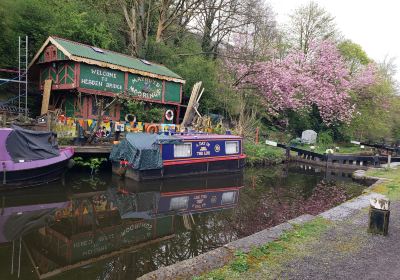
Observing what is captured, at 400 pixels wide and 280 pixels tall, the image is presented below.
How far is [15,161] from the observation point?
37.7ft

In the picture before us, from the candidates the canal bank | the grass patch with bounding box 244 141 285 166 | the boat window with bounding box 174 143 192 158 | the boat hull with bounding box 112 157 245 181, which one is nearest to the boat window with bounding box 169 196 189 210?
the boat hull with bounding box 112 157 245 181

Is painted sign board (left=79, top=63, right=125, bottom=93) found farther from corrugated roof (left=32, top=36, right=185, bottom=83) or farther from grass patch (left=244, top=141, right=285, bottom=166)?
grass patch (left=244, top=141, right=285, bottom=166)

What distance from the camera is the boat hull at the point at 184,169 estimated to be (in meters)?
14.1

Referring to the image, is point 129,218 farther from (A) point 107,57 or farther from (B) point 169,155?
(A) point 107,57

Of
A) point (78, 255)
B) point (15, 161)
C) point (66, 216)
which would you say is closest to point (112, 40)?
point (15, 161)

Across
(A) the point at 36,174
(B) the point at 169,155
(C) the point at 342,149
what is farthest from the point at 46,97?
(C) the point at 342,149

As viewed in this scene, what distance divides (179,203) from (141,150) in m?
3.23

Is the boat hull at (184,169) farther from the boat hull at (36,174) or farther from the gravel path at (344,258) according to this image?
the gravel path at (344,258)

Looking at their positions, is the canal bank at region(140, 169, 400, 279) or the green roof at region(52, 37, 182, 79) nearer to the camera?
the canal bank at region(140, 169, 400, 279)

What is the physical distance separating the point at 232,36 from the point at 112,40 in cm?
1264

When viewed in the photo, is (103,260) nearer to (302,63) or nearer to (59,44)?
(59,44)

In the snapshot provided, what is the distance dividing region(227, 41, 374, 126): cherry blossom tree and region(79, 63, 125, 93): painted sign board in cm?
1210

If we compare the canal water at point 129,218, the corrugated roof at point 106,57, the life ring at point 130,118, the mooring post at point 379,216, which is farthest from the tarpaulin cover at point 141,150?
the mooring post at point 379,216

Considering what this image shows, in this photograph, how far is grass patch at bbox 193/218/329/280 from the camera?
17.1 ft
